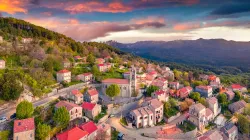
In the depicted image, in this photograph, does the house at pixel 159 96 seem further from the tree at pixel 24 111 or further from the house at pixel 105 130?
the tree at pixel 24 111

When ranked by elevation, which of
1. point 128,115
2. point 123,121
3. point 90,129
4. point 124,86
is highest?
point 124,86

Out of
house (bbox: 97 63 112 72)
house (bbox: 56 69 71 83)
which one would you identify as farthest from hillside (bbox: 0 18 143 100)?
house (bbox: 97 63 112 72)

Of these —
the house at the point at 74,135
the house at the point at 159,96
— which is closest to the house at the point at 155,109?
the house at the point at 159,96

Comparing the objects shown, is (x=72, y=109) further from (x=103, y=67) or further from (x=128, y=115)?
(x=103, y=67)

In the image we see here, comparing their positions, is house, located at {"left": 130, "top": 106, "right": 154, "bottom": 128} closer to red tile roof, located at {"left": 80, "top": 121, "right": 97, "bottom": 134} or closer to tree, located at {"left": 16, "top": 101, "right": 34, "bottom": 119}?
red tile roof, located at {"left": 80, "top": 121, "right": 97, "bottom": 134}

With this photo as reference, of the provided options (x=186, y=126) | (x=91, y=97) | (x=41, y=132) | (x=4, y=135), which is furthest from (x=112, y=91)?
(x=4, y=135)

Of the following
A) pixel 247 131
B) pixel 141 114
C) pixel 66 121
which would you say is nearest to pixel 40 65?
pixel 66 121

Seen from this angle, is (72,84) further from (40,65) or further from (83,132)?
(83,132)
